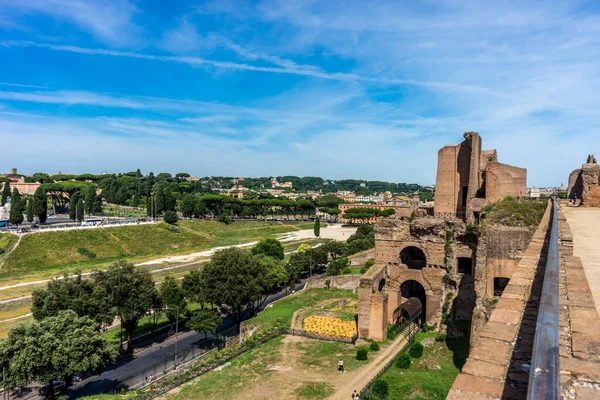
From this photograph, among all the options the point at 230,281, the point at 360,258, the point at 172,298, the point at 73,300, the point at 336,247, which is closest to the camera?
the point at 73,300

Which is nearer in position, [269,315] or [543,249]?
[543,249]

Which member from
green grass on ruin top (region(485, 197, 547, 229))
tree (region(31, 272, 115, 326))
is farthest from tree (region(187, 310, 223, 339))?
green grass on ruin top (region(485, 197, 547, 229))

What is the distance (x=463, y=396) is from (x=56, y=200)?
384 ft

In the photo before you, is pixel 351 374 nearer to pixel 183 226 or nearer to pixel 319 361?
pixel 319 361

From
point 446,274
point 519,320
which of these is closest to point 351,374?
point 446,274

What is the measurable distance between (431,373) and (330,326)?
8.70 m

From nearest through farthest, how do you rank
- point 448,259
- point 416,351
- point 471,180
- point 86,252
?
point 416,351, point 448,259, point 471,180, point 86,252

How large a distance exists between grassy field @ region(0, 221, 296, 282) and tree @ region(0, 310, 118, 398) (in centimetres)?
3149

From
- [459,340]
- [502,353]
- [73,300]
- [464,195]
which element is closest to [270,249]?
[464,195]

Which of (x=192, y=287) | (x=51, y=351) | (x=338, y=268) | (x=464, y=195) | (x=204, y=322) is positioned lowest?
(x=204, y=322)

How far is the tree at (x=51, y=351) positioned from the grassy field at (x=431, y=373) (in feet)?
46.4

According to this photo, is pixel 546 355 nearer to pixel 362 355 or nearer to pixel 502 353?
pixel 502 353

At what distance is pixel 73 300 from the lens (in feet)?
76.0

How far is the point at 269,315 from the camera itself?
30.5 meters
